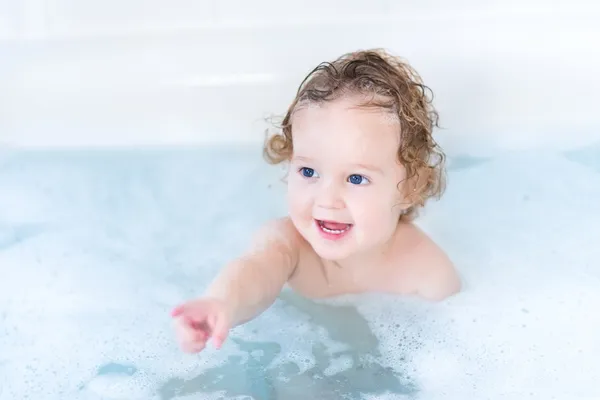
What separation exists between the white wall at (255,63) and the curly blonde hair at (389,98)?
35cm

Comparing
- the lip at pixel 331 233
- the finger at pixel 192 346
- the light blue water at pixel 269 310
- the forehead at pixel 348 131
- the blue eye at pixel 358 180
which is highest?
the forehead at pixel 348 131

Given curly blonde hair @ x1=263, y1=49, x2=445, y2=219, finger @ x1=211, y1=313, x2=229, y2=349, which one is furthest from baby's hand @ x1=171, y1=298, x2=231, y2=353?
curly blonde hair @ x1=263, y1=49, x2=445, y2=219

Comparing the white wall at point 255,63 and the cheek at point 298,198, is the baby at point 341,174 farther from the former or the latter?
the white wall at point 255,63

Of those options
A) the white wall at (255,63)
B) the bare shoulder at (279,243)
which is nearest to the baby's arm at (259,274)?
the bare shoulder at (279,243)

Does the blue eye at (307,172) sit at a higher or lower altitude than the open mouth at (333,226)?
higher

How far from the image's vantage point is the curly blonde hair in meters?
1.09

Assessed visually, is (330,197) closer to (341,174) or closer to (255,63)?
(341,174)

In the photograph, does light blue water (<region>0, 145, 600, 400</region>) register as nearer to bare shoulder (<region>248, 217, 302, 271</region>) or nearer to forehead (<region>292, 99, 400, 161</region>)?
bare shoulder (<region>248, 217, 302, 271</region>)

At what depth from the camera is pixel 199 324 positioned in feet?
3.18

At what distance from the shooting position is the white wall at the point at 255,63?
1.53 metres

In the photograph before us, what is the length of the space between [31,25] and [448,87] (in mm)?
730

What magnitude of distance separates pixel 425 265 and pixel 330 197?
0.22m

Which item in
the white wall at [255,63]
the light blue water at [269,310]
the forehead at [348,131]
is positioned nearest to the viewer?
the forehead at [348,131]

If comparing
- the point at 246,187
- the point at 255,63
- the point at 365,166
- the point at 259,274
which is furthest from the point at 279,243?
the point at 255,63
